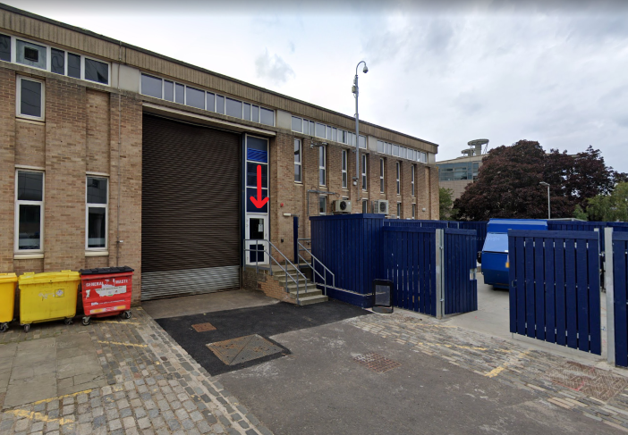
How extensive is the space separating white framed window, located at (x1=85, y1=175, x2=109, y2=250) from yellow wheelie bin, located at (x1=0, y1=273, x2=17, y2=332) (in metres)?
2.16

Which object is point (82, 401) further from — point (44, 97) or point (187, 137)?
point (187, 137)

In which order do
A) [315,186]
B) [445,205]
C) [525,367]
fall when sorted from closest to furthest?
[525,367], [315,186], [445,205]

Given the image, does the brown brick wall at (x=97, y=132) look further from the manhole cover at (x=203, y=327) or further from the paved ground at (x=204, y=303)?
the manhole cover at (x=203, y=327)

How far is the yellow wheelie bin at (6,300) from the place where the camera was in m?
6.32

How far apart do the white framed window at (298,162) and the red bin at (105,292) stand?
7796 millimetres

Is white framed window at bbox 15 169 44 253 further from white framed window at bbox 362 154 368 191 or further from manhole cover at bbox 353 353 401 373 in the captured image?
white framed window at bbox 362 154 368 191

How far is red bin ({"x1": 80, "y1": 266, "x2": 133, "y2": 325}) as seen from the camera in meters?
6.97

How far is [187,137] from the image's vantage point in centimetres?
1099

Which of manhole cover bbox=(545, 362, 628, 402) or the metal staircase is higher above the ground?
the metal staircase

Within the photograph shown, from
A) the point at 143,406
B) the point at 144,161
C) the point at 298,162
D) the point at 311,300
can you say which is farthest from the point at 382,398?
the point at 298,162

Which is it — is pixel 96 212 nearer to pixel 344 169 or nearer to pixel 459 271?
pixel 459 271

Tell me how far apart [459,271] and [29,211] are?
10911 mm

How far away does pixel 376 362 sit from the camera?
5.23 metres

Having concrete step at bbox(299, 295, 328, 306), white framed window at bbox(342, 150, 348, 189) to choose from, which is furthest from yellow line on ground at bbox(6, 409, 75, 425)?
white framed window at bbox(342, 150, 348, 189)
